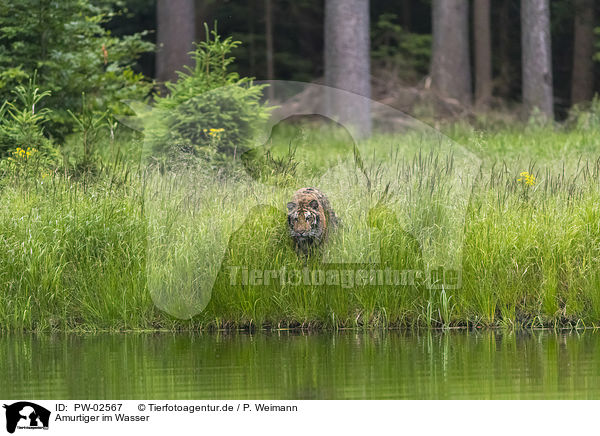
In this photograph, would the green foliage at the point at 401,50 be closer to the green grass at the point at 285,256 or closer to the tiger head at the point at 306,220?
the green grass at the point at 285,256

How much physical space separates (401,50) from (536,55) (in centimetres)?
685

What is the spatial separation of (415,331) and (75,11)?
7.67 m

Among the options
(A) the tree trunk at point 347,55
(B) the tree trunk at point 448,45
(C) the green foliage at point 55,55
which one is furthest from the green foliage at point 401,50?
(C) the green foliage at point 55,55

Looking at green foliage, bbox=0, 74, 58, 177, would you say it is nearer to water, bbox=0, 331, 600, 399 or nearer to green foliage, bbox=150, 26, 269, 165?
green foliage, bbox=150, 26, 269, 165

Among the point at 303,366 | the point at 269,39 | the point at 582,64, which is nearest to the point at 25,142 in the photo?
the point at 303,366

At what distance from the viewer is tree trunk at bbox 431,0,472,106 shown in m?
22.2

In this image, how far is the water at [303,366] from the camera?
532 cm

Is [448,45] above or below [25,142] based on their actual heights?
above

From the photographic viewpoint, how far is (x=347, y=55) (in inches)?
732

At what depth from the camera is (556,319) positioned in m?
7.64

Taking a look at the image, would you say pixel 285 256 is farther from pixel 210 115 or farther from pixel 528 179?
pixel 210 115

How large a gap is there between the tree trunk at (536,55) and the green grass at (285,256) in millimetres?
12850
